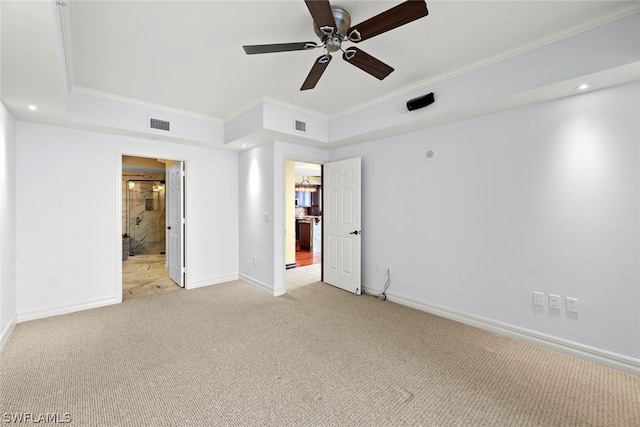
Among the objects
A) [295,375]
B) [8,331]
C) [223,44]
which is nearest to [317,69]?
[223,44]

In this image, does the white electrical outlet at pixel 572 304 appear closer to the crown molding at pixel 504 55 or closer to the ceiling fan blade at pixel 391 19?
the crown molding at pixel 504 55

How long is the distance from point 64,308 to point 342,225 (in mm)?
3842

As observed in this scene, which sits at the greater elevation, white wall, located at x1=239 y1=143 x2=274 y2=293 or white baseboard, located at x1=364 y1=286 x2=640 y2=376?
white wall, located at x1=239 y1=143 x2=274 y2=293

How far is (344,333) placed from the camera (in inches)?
116

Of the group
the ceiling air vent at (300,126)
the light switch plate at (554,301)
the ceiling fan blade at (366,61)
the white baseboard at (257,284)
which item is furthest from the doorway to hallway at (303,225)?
the ceiling fan blade at (366,61)

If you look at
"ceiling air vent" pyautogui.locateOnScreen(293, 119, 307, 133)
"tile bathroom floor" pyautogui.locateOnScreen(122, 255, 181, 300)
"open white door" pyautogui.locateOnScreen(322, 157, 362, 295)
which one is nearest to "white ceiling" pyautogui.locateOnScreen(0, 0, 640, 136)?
"ceiling air vent" pyautogui.locateOnScreen(293, 119, 307, 133)

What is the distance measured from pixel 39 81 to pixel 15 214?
71.4 inches

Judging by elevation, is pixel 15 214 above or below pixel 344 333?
above

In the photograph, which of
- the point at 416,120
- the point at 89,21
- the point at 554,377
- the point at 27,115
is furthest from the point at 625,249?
the point at 27,115

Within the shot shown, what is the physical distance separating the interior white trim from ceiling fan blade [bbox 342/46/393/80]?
322cm

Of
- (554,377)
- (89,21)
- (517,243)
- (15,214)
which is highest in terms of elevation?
(89,21)

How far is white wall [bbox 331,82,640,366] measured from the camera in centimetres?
230

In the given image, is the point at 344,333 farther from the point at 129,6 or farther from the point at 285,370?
the point at 129,6

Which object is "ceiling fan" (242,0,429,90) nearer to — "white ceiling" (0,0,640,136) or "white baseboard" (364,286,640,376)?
"white ceiling" (0,0,640,136)
